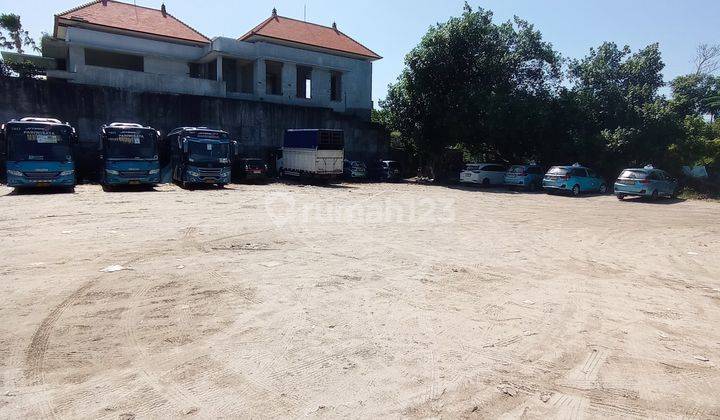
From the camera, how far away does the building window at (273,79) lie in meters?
37.1

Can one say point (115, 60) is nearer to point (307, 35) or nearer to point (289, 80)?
point (289, 80)

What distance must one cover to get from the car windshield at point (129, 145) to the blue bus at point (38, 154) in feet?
4.84

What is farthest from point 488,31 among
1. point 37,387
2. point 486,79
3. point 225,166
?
point 37,387

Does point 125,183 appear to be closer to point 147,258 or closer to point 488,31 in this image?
point 147,258

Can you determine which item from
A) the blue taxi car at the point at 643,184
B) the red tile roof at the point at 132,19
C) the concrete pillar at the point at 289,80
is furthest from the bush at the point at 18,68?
the blue taxi car at the point at 643,184

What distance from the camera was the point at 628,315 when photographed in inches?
224

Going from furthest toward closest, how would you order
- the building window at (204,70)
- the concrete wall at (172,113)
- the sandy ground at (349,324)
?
the building window at (204,70), the concrete wall at (172,113), the sandy ground at (349,324)

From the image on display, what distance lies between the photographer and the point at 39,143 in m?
18.3

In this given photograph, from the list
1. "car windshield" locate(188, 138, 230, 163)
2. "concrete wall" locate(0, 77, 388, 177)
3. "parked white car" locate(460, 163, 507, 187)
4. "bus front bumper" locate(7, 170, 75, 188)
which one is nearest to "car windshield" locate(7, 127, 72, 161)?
"bus front bumper" locate(7, 170, 75, 188)

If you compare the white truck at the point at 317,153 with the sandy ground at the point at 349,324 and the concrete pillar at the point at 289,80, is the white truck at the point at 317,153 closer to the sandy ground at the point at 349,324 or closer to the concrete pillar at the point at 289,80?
the concrete pillar at the point at 289,80

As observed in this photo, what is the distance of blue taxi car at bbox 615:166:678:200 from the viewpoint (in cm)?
2200

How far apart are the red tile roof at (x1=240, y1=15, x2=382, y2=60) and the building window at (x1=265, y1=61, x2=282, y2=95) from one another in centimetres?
264

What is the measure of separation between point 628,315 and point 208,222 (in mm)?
10021

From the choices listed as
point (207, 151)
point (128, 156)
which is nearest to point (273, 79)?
point (207, 151)
